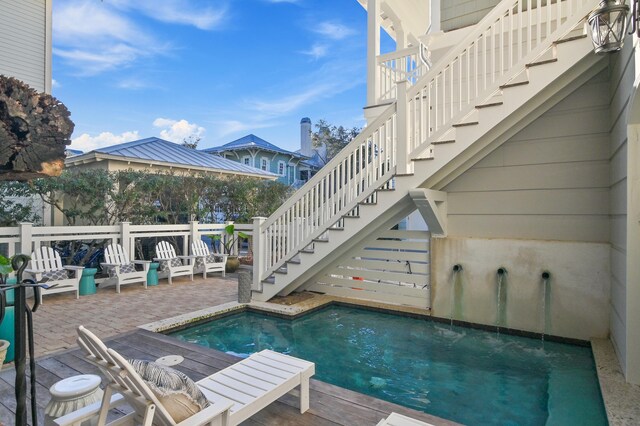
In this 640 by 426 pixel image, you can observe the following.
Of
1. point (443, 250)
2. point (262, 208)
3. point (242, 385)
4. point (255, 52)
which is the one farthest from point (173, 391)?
point (255, 52)

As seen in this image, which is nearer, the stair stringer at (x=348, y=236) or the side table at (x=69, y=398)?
the side table at (x=69, y=398)

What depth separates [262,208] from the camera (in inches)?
411

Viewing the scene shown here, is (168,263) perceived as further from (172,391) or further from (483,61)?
(483,61)

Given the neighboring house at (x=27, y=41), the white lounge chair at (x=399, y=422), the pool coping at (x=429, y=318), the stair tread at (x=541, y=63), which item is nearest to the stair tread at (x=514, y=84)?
the stair tread at (x=541, y=63)

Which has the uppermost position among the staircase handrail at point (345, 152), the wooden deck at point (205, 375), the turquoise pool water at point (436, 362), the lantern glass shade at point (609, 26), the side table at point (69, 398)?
the lantern glass shade at point (609, 26)

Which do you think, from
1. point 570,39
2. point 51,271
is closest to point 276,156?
point 51,271

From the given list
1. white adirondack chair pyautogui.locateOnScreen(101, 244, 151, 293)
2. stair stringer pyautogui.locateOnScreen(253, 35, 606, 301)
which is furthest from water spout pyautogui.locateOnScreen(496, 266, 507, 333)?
white adirondack chair pyautogui.locateOnScreen(101, 244, 151, 293)

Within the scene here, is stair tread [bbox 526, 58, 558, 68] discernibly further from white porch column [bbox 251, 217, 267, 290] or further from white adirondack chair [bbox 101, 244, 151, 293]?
white adirondack chair [bbox 101, 244, 151, 293]

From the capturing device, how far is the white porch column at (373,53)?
6.46 meters

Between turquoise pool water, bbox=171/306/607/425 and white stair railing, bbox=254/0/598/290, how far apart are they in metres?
1.30

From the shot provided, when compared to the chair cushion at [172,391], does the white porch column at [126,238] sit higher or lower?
higher

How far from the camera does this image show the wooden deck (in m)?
2.49

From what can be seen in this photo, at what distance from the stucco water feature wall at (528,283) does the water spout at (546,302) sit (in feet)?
0.04

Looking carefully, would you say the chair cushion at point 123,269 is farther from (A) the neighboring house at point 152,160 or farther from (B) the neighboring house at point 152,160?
(A) the neighboring house at point 152,160
